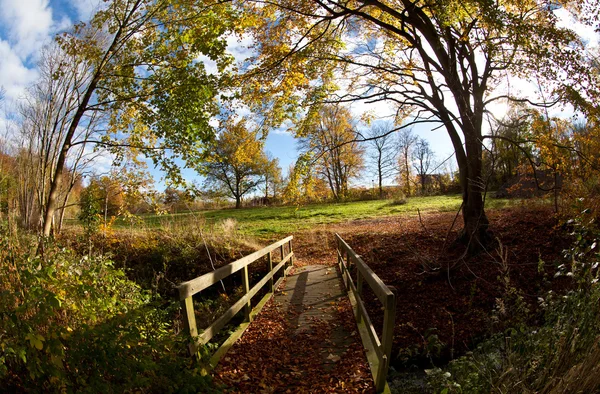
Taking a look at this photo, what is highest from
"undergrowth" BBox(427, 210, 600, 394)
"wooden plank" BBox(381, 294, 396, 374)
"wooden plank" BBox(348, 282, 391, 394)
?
"wooden plank" BBox(381, 294, 396, 374)

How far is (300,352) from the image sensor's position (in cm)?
467

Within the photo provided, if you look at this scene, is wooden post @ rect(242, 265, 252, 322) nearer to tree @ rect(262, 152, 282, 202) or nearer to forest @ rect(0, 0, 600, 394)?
forest @ rect(0, 0, 600, 394)

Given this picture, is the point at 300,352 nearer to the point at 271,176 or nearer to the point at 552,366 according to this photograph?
the point at 552,366

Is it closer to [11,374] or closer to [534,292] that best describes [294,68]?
[534,292]

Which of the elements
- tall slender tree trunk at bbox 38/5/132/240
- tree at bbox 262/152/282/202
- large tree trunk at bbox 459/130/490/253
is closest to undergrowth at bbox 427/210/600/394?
large tree trunk at bbox 459/130/490/253

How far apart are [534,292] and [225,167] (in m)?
36.2

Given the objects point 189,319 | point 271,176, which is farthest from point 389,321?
point 271,176

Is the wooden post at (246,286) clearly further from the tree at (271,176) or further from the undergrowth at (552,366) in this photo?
the tree at (271,176)

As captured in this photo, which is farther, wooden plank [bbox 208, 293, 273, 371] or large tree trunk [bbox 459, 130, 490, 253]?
large tree trunk [bbox 459, 130, 490, 253]

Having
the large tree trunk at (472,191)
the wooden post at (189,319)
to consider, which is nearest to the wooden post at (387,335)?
the wooden post at (189,319)

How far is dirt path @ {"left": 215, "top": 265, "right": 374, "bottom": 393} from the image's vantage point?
372 cm

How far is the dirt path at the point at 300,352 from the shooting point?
3721 millimetres

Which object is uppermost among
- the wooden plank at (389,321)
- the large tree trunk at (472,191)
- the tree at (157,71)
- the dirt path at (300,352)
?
the tree at (157,71)

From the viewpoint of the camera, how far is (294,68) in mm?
8555
